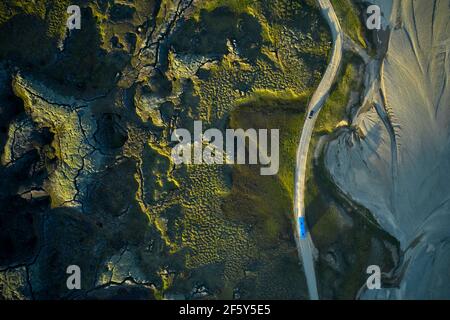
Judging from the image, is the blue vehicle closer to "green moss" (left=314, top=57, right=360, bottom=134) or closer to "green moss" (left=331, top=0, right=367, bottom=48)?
"green moss" (left=314, top=57, right=360, bottom=134)

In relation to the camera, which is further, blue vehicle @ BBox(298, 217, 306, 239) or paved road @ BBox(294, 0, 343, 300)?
paved road @ BBox(294, 0, 343, 300)

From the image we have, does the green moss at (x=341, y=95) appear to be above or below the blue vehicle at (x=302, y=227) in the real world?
above

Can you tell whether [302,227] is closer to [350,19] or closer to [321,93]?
[321,93]

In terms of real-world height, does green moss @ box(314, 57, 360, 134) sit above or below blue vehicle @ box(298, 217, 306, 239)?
above

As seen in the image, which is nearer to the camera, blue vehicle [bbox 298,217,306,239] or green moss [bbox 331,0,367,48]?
blue vehicle [bbox 298,217,306,239]

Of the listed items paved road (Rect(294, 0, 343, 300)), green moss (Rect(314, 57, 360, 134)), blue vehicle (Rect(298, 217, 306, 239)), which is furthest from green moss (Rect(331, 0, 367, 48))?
blue vehicle (Rect(298, 217, 306, 239))

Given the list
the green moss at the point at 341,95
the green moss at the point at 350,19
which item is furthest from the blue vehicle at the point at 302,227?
the green moss at the point at 350,19

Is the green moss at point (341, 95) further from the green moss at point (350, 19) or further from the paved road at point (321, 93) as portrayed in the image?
the green moss at point (350, 19)

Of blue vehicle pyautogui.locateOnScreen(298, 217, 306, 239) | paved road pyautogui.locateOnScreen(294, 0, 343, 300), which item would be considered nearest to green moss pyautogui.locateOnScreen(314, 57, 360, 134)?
paved road pyautogui.locateOnScreen(294, 0, 343, 300)

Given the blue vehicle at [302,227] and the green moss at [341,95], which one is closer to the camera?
the blue vehicle at [302,227]

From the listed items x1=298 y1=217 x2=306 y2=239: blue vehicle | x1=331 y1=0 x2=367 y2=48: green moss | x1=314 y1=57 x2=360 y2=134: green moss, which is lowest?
x1=298 y1=217 x2=306 y2=239: blue vehicle
